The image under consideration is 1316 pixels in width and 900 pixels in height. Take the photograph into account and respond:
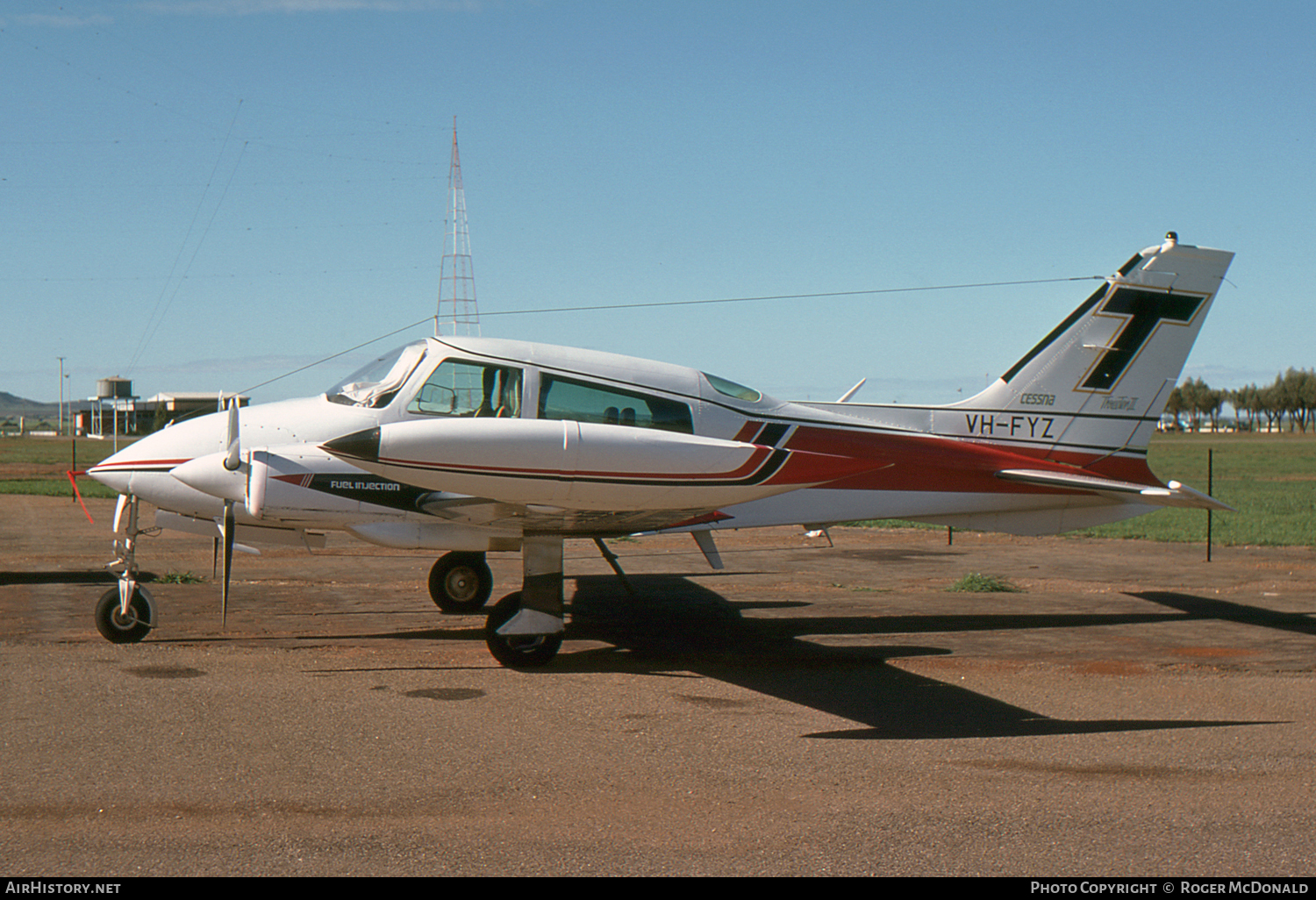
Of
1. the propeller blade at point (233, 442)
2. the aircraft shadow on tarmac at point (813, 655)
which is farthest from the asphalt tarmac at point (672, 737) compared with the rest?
the propeller blade at point (233, 442)

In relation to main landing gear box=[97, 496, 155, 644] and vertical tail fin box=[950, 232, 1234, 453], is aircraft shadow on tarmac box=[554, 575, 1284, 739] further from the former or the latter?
main landing gear box=[97, 496, 155, 644]

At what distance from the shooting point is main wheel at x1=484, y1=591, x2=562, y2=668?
8461mm

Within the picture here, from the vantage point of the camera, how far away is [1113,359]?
11734mm

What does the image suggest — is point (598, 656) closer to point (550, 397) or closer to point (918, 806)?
point (550, 397)

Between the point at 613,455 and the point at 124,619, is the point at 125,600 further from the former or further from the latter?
the point at 613,455

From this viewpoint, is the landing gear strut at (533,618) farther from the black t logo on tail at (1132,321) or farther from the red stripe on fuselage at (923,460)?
the black t logo on tail at (1132,321)

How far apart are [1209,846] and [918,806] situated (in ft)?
4.26

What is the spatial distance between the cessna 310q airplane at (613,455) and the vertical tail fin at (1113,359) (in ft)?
0.07

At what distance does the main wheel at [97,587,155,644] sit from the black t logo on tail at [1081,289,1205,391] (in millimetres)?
10051

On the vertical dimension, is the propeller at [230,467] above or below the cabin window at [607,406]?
below

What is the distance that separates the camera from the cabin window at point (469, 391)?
8.84 meters

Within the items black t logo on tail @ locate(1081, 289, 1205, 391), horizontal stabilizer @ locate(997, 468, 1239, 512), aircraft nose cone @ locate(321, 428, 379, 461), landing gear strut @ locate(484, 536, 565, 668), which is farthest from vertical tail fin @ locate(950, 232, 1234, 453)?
aircraft nose cone @ locate(321, 428, 379, 461)

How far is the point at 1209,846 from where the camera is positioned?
4582mm

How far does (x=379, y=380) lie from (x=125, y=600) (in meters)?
2.91
